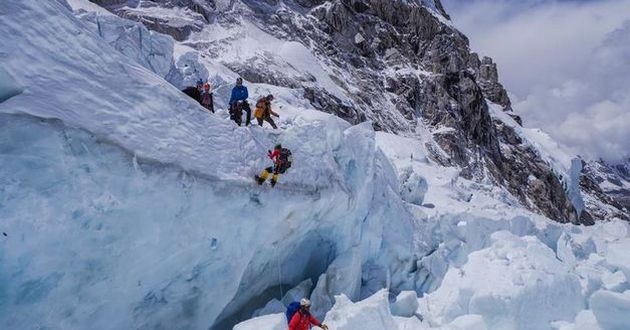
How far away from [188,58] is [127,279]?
43.7 ft

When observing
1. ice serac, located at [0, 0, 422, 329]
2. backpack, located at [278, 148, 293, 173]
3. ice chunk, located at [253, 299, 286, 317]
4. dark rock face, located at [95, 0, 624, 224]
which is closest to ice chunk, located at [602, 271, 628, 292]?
ice serac, located at [0, 0, 422, 329]

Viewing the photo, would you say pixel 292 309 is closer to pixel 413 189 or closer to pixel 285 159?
pixel 285 159

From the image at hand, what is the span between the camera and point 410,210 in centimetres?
1455

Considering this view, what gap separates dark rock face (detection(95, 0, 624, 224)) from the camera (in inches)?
1586

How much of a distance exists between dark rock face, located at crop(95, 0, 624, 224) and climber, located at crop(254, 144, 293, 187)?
27.9 m

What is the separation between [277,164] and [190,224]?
6.12 ft

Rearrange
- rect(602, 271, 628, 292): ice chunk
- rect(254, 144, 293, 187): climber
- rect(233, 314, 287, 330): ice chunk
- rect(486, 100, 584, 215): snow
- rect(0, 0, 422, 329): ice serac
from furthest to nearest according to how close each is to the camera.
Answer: rect(486, 100, 584, 215): snow
rect(602, 271, 628, 292): ice chunk
rect(254, 144, 293, 187): climber
rect(233, 314, 287, 330): ice chunk
rect(0, 0, 422, 329): ice serac

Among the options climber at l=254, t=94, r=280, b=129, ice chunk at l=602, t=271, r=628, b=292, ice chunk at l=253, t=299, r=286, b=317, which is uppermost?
ice chunk at l=602, t=271, r=628, b=292

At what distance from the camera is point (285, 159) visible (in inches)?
343

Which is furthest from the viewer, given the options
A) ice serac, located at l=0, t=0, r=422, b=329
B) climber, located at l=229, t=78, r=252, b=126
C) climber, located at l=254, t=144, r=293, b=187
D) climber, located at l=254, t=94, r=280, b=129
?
climber, located at l=254, t=94, r=280, b=129

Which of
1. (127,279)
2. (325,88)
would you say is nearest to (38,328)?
(127,279)

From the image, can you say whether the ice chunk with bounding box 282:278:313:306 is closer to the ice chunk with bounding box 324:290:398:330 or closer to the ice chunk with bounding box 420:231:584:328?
the ice chunk with bounding box 324:290:398:330

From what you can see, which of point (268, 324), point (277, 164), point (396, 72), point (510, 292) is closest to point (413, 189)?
point (510, 292)

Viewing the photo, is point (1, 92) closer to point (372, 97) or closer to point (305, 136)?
point (305, 136)
